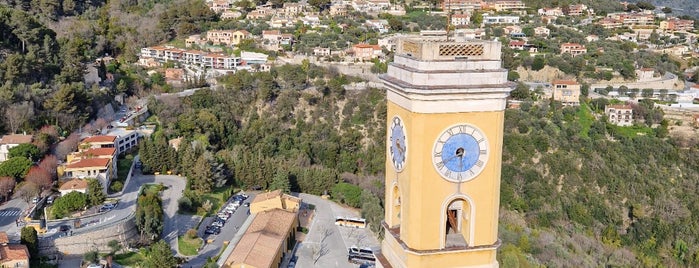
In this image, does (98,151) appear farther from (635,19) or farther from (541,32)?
(635,19)

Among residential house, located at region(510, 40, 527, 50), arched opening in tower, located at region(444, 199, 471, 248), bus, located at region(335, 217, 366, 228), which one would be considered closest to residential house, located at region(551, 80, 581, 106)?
residential house, located at region(510, 40, 527, 50)

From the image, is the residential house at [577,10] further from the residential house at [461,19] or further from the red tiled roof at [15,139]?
the red tiled roof at [15,139]

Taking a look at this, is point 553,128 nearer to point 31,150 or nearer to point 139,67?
point 31,150

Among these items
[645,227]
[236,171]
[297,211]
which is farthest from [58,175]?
[645,227]

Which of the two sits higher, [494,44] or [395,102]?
[494,44]

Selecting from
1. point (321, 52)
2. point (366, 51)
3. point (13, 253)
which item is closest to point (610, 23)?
point (366, 51)

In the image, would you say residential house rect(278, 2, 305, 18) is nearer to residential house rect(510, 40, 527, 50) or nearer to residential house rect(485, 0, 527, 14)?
residential house rect(485, 0, 527, 14)
